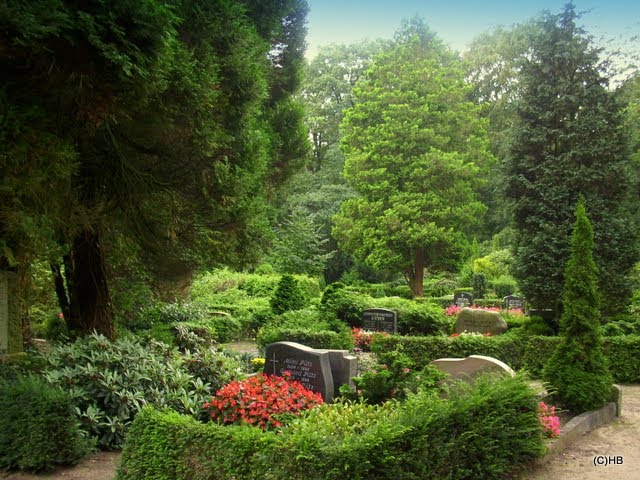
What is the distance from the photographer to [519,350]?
12.7 m

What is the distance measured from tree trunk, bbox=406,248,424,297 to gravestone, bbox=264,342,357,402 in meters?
21.5

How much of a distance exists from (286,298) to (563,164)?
983 cm

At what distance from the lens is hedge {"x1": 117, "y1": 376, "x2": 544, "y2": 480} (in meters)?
4.54

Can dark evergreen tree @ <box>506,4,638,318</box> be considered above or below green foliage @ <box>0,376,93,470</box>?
above

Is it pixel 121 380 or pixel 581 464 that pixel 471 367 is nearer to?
pixel 581 464

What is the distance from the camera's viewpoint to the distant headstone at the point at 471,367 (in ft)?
26.2

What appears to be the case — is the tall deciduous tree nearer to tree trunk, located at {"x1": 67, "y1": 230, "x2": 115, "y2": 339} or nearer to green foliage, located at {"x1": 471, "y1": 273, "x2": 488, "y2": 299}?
green foliage, located at {"x1": 471, "y1": 273, "x2": 488, "y2": 299}

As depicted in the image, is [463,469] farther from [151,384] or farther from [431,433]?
[151,384]

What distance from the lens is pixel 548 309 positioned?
579 inches

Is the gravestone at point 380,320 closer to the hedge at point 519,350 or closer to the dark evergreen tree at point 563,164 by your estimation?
the hedge at point 519,350

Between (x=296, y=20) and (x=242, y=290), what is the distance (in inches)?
724

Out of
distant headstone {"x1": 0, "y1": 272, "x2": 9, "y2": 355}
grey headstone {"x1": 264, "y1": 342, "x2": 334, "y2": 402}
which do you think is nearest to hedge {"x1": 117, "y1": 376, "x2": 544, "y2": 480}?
grey headstone {"x1": 264, "y1": 342, "x2": 334, "y2": 402}

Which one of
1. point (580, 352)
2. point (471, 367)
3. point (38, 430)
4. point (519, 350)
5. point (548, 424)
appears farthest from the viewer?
point (519, 350)

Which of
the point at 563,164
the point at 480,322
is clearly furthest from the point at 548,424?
the point at 563,164
